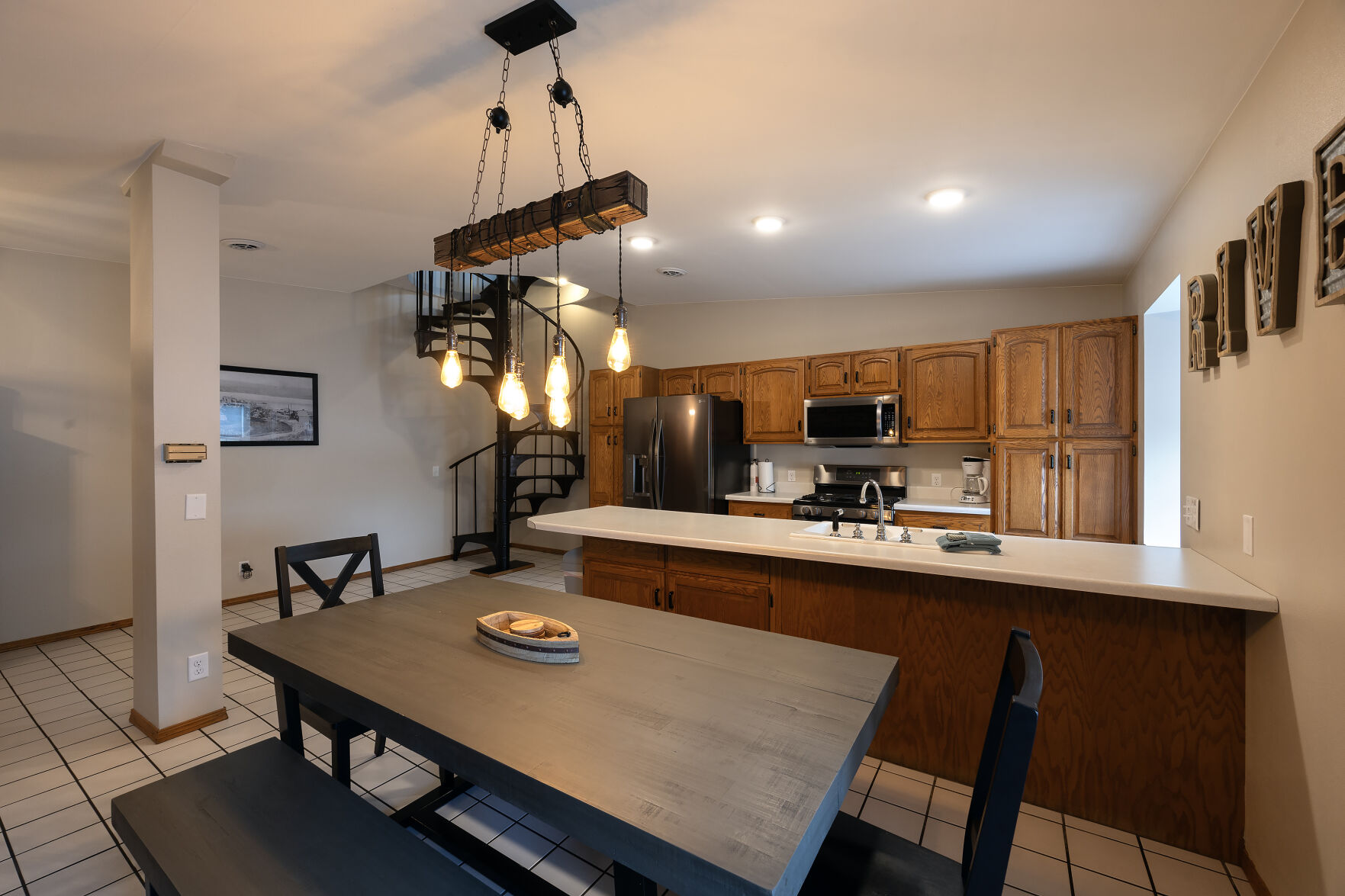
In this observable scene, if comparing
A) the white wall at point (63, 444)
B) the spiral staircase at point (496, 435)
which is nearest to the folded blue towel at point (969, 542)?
the spiral staircase at point (496, 435)

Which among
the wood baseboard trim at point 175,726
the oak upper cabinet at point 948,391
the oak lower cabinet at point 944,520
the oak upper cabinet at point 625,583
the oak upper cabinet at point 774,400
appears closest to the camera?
the wood baseboard trim at point 175,726

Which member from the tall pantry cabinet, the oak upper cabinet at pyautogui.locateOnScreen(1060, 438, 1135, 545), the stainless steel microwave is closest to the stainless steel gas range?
the stainless steel microwave

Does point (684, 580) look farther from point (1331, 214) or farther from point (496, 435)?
point (496, 435)

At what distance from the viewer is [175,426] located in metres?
2.68

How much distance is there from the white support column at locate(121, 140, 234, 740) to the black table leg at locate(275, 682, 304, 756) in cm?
111

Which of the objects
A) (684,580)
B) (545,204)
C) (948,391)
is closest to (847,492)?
(948,391)

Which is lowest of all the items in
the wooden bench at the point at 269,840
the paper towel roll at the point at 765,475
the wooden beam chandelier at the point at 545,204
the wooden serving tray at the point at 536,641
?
the wooden bench at the point at 269,840

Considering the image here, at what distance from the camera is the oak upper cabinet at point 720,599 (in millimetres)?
2754

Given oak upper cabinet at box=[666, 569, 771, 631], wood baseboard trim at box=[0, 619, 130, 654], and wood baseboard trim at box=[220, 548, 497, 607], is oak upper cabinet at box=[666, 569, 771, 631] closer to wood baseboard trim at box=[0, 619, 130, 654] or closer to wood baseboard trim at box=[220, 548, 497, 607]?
wood baseboard trim at box=[220, 548, 497, 607]

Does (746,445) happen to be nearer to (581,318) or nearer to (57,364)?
(581,318)

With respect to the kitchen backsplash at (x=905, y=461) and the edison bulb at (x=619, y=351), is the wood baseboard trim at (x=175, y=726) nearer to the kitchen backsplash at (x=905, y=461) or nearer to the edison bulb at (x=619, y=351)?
the edison bulb at (x=619, y=351)

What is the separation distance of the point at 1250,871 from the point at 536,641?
7.37 feet

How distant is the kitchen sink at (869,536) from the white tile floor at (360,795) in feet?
2.96

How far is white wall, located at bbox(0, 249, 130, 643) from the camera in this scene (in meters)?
3.85
